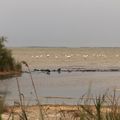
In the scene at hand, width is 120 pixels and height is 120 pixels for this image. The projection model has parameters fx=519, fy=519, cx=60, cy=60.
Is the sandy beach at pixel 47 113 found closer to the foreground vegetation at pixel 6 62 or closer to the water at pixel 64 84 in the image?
the water at pixel 64 84

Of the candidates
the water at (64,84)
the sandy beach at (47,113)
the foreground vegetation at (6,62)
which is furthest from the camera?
the foreground vegetation at (6,62)


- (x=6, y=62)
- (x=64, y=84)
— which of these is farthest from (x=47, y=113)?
(x=6, y=62)

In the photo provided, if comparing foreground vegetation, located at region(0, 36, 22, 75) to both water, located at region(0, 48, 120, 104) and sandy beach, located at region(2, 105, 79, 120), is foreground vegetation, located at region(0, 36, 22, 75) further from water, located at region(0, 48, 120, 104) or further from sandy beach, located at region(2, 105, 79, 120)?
sandy beach, located at region(2, 105, 79, 120)

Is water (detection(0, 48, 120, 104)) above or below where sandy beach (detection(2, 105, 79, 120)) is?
below

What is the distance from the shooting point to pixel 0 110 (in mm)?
4523

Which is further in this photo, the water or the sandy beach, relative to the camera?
the water

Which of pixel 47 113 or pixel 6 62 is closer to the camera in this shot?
pixel 47 113

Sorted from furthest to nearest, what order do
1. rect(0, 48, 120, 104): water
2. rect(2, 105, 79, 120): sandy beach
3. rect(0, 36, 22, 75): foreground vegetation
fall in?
rect(0, 36, 22, 75): foreground vegetation
rect(0, 48, 120, 104): water
rect(2, 105, 79, 120): sandy beach

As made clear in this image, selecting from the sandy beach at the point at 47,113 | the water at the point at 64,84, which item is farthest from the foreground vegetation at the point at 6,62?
the sandy beach at the point at 47,113

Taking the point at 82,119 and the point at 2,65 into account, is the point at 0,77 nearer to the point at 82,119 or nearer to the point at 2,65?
the point at 2,65

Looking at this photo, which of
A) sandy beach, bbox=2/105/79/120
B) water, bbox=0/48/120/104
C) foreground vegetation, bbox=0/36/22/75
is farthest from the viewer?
foreground vegetation, bbox=0/36/22/75

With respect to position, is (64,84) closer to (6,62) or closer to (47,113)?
(6,62)

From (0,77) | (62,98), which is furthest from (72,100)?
(0,77)

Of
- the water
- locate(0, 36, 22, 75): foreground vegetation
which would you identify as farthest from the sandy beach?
locate(0, 36, 22, 75): foreground vegetation
